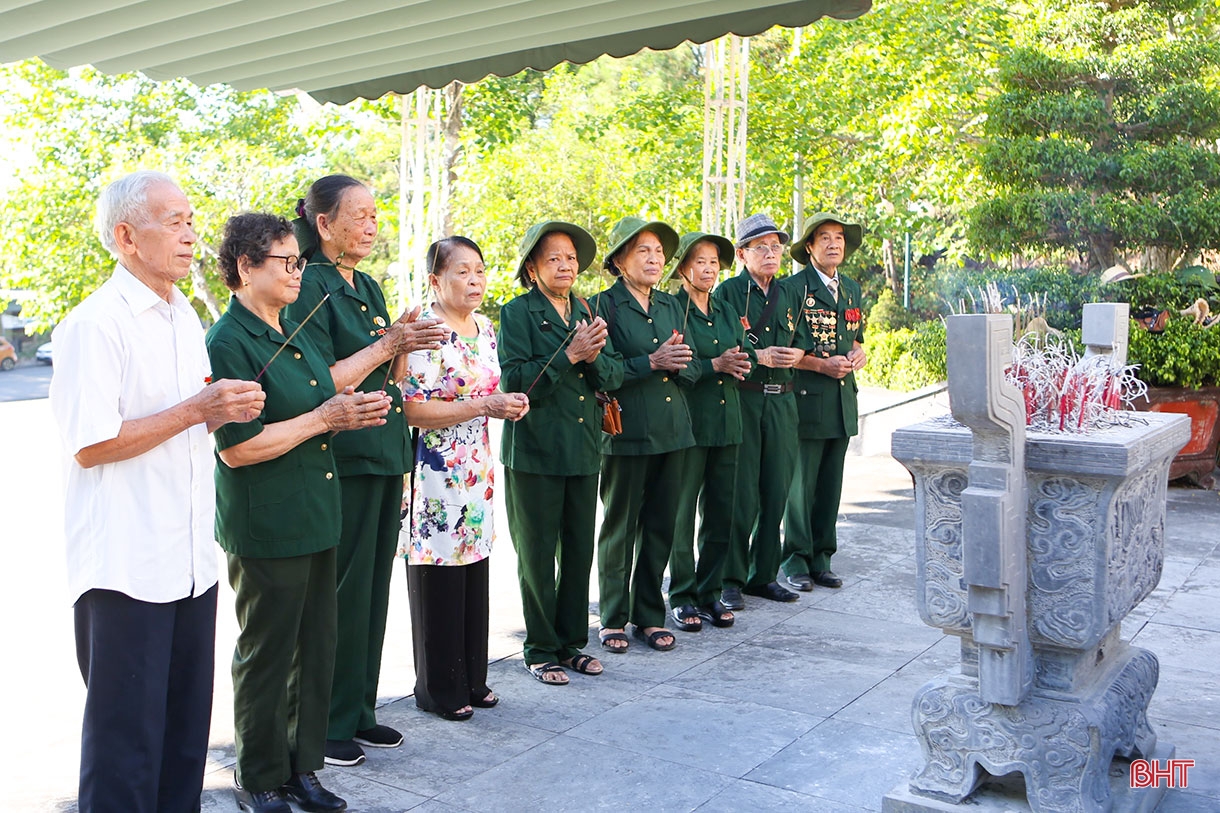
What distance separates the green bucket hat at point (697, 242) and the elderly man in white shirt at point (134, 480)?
109 inches

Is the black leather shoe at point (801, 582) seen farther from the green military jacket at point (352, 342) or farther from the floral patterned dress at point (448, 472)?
the green military jacket at point (352, 342)

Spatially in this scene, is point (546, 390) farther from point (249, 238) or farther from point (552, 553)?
point (249, 238)

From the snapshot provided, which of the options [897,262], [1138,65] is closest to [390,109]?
[1138,65]

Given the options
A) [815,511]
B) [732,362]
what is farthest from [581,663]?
[815,511]

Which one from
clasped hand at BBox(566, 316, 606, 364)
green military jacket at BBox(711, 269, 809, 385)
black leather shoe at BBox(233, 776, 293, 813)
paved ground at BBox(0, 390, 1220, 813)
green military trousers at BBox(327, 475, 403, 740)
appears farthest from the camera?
green military jacket at BBox(711, 269, 809, 385)

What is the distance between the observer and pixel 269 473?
310cm

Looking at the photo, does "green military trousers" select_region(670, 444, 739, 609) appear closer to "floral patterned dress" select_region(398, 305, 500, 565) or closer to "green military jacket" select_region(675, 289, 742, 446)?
"green military jacket" select_region(675, 289, 742, 446)

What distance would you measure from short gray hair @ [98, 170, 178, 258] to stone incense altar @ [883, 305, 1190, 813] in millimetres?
1970

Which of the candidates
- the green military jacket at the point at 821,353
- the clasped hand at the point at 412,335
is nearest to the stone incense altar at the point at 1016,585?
the clasped hand at the point at 412,335

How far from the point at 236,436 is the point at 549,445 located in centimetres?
159

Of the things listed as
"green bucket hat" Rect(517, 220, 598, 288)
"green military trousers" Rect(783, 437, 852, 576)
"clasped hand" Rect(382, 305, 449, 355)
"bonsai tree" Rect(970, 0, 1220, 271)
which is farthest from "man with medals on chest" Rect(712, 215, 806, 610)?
"bonsai tree" Rect(970, 0, 1220, 271)

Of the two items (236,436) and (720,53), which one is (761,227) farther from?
(236,436)

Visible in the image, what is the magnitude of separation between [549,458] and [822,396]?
1.98 metres

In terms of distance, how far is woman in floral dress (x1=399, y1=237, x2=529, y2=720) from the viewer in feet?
13.0
